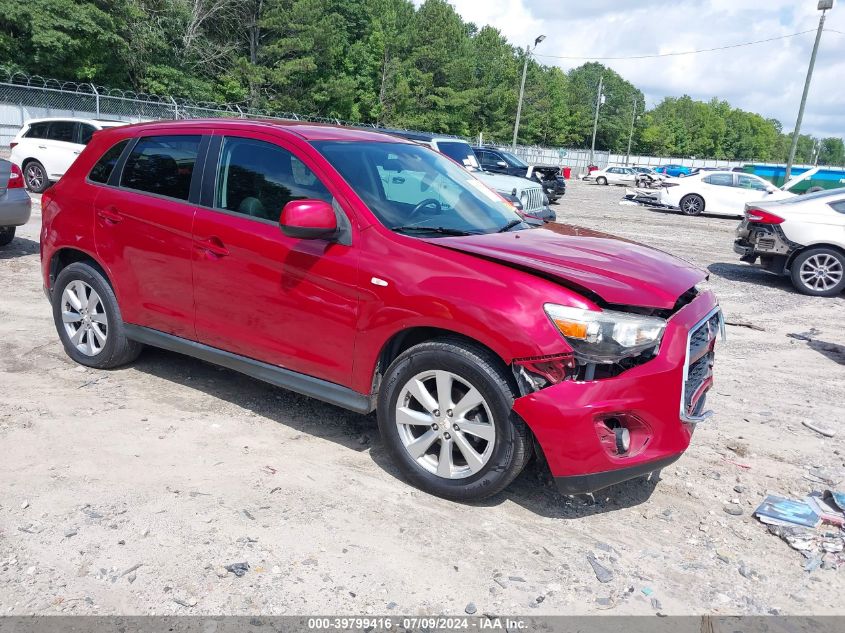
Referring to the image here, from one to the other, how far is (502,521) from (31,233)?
10318 mm

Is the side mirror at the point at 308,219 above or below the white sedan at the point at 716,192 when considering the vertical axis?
above

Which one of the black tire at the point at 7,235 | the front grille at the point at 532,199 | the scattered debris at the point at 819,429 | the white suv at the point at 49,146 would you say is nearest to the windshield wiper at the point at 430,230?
the scattered debris at the point at 819,429

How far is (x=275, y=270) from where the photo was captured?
411cm

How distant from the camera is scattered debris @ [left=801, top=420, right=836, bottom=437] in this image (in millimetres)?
4955

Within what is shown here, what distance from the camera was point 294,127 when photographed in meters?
4.48

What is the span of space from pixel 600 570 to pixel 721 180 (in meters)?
22.3

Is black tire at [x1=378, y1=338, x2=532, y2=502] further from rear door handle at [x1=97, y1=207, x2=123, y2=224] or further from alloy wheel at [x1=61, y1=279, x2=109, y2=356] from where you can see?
alloy wheel at [x1=61, y1=279, x2=109, y2=356]

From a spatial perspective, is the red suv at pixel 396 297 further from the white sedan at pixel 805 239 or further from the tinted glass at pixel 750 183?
the tinted glass at pixel 750 183

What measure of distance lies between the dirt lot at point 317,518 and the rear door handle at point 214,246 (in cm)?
110

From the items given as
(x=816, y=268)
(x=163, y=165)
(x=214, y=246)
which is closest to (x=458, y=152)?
(x=816, y=268)

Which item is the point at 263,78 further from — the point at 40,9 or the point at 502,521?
the point at 502,521

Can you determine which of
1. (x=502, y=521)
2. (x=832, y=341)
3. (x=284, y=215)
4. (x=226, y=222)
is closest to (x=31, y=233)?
(x=226, y=222)

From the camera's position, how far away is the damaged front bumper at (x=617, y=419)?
328 cm

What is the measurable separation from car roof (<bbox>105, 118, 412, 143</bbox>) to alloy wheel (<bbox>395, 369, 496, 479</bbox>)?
173 centimetres
